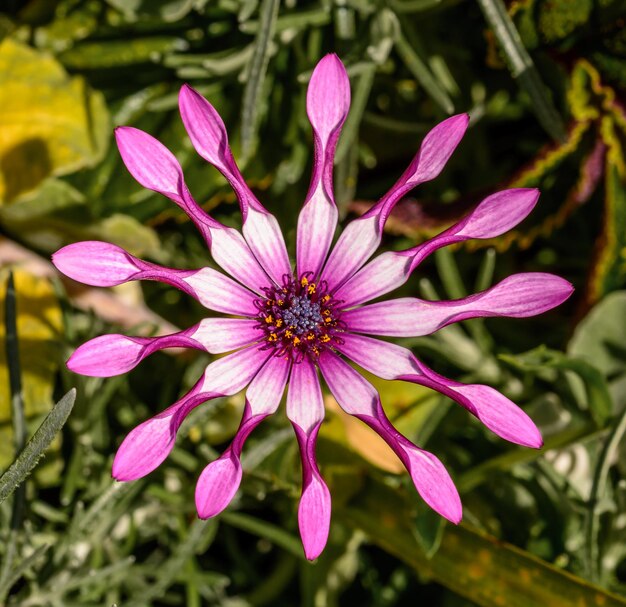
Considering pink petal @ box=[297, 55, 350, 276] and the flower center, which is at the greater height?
pink petal @ box=[297, 55, 350, 276]

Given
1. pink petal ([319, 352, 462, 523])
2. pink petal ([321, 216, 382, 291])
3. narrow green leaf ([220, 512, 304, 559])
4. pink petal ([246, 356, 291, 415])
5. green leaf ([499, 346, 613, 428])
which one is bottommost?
narrow green leaf ([220, 512, 304, 559])

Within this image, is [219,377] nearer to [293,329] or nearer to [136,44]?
[293,329]

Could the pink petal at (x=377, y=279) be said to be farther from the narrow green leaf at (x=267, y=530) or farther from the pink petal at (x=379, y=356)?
the narrow green leaf at (x=267, y=530)

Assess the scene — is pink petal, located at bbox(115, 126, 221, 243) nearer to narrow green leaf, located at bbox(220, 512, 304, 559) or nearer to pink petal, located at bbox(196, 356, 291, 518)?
pink petal, located at bbox(196, 356, 291, 518)

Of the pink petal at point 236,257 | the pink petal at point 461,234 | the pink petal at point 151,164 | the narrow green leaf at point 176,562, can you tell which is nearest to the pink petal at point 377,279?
the pink petal at point 461,234

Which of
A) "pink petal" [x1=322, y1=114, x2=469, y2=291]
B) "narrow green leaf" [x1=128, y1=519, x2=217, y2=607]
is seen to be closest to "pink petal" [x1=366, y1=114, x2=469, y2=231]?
"pink petal" [x1=322, y1=114, x2=469, y2=291]

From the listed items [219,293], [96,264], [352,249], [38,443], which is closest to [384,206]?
[352,249]
